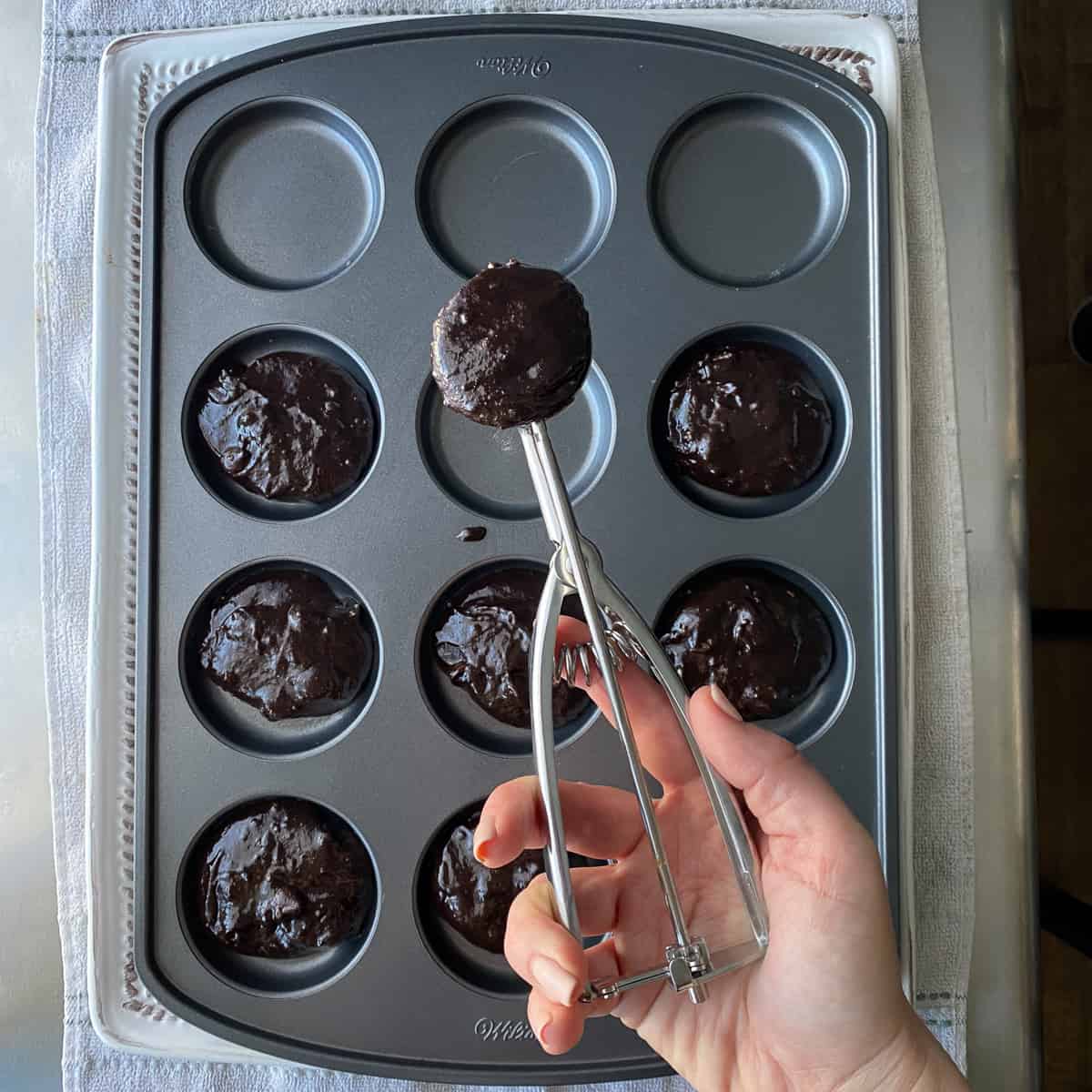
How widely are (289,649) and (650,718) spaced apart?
1.35ft

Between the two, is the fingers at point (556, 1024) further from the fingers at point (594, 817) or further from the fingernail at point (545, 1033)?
the fingers at point (594, 817)

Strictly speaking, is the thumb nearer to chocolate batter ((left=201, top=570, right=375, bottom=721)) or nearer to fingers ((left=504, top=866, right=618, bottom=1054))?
fingers ((left=504, top=866, right=618, bottom=1054))

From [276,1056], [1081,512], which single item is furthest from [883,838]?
[1081,512]

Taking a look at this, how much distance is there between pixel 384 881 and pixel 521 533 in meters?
0.40

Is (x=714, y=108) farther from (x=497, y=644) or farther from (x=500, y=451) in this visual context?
(x=497, y=644)

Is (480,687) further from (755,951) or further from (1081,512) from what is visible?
(1081,512)

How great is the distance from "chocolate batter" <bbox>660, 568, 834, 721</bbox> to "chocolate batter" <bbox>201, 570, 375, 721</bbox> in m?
0.35

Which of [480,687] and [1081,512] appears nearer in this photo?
[480,687]

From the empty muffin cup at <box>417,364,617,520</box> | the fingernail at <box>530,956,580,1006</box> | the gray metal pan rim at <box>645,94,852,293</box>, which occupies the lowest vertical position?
the fingernail at <box>530,956,580,1006</box>

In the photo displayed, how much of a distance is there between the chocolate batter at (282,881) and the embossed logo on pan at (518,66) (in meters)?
0.84

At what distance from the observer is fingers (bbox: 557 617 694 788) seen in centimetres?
90

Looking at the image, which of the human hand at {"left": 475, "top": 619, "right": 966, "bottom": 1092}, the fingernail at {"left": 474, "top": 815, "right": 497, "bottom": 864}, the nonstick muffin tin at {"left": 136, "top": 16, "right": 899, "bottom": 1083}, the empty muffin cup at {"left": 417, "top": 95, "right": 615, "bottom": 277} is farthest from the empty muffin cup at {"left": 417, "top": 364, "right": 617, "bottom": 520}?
the fingernail at {"left": 474, "top": 815, "right": 497, "bottom": 864}

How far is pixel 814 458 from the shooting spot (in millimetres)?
1077

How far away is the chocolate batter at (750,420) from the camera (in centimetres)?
107
